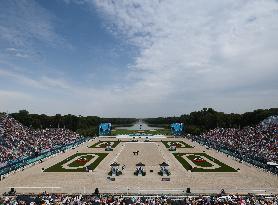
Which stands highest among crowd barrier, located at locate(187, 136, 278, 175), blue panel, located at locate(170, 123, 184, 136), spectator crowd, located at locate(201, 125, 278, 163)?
blue panel, located at locate(170, 123, 184, 136)

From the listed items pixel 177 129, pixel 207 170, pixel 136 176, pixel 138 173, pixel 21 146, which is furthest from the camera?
pixel 177 129

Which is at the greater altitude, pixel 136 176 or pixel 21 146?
pixel 21 146

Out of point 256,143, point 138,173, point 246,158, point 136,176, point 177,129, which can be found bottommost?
point 136,176

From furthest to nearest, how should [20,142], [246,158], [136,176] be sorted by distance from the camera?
[20,142], [246,158], [136,176]

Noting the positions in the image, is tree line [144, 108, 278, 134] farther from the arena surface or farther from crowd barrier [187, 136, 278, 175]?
the arena surface

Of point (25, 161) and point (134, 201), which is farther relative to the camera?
point (25, 161)

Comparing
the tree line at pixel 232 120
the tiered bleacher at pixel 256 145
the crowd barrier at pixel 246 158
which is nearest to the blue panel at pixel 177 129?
the tree line at pixel 232 120

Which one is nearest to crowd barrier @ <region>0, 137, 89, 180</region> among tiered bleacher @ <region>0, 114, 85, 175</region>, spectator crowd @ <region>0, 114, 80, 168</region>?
tiered bleacher @ <region>0, 114, 85, 175</region>

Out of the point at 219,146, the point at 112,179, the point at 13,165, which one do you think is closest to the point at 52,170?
the point at 13,165

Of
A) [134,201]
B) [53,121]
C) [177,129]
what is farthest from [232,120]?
[134,201]

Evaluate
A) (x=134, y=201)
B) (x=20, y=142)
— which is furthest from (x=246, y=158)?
(x=20, y=142)

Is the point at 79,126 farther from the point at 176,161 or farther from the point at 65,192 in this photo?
the point at 65,192

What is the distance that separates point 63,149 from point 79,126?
70204 mm

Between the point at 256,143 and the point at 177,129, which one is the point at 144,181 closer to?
the point at 256,143
